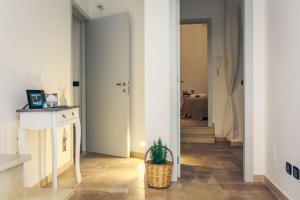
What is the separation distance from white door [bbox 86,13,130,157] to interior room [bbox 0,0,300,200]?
15mm

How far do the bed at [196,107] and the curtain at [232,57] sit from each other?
1.47m

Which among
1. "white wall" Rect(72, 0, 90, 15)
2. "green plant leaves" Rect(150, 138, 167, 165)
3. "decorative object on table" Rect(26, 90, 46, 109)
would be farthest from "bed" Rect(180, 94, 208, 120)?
"decorative object on table" Rect(26, 90, 46, 109)

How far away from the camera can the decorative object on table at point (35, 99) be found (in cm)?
242

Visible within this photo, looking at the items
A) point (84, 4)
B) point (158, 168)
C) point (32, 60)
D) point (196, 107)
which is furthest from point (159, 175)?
point (196, 107)

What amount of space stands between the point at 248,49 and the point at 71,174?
235 centimetres

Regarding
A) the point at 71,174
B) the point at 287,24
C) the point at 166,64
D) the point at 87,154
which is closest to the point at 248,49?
the point at 287,24

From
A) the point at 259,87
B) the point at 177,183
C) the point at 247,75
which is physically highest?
the point at 247,75

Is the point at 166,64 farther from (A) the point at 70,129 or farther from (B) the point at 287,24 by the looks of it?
(A) the point at 70,129

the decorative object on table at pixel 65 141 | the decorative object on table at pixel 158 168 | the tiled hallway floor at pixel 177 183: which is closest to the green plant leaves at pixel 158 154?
the decorative object on table at pixel 158 168

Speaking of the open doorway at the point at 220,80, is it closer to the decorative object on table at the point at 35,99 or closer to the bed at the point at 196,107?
the bed at the point at 196,107

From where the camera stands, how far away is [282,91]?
2449mm

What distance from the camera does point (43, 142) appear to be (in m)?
2.88

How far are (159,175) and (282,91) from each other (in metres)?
1.32

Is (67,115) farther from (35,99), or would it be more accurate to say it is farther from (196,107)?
(196,107)
